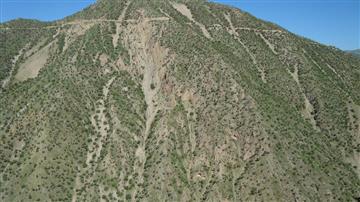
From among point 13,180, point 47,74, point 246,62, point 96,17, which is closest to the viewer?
point 13,180

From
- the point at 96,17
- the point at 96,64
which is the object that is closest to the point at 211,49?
the point at 96,64

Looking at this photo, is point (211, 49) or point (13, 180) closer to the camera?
point (13, 180)

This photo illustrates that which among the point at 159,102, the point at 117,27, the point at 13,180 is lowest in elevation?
the point at 13,180

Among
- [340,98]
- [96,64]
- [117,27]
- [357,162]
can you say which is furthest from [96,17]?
[357,162]

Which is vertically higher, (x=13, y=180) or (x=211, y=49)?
(x=211, y=49)

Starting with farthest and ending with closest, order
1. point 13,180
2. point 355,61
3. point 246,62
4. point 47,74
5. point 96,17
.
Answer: point 355,61 < point 96,17 < point 246,62 < point 47,74 < point 13,180

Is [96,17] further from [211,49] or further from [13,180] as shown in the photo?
[13,180]

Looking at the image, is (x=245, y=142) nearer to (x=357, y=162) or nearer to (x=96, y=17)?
(x=357, y=162)
